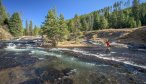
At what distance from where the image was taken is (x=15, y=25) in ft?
361

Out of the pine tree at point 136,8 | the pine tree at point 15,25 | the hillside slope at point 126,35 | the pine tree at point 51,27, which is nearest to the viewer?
the pine tree at point 51,27

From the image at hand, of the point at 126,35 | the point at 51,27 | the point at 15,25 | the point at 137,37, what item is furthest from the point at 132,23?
the point at 15,25

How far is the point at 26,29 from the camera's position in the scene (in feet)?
543

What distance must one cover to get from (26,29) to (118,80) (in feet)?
509

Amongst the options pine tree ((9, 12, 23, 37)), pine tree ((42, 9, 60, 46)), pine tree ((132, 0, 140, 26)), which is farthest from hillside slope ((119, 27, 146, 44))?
pine tree ((9, 12, 23, 37))

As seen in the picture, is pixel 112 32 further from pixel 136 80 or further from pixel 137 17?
pixel 136 80

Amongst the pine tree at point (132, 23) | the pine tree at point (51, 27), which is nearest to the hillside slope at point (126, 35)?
the pine tree at point (132, 23)

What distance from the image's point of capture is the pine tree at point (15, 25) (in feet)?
360

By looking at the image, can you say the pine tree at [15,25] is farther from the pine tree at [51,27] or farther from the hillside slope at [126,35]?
the pine tree at [51,27]

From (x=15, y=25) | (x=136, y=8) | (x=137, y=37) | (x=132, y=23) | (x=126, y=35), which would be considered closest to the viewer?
(x=137, y=37)

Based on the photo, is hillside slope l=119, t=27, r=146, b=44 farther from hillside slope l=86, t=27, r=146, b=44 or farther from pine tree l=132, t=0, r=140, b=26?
pine tree l=132, t=0, r=140, b=26

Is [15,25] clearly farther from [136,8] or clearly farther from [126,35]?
[136,8]

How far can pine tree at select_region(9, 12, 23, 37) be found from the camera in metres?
110

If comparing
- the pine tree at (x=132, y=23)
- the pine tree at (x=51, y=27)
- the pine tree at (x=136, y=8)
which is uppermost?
the pine tree at (x=136, y=8)
